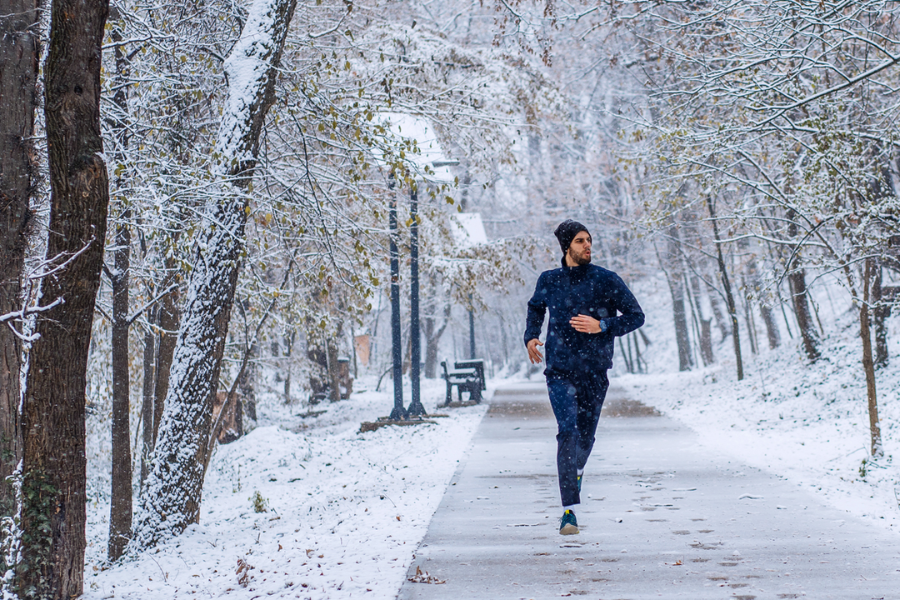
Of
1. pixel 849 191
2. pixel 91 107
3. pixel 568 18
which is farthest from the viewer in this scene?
pixel 568 18

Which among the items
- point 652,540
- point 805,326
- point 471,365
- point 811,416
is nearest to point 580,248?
point 652,540

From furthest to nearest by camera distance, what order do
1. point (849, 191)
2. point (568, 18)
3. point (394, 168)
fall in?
1. point (568, 18)
2. point (849, 191)
3. point (394, 168)

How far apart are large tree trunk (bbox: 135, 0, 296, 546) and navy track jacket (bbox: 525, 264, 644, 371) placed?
2722mm

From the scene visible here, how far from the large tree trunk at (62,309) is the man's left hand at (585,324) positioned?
2.98 metres

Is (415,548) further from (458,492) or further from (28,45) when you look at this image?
(28,45)

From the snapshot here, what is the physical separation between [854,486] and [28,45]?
25.0ft

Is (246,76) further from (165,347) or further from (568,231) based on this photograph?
(165,347)

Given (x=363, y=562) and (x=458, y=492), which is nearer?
(x=363, y=562)

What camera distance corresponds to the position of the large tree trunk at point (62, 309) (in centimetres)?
434

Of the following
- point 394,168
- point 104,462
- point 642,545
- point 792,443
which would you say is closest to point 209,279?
point 394,168

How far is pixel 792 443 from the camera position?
10352 mm

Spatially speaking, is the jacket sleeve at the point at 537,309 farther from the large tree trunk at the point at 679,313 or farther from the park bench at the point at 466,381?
the large tree trunk at the point at 679,313

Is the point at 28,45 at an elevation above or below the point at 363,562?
above

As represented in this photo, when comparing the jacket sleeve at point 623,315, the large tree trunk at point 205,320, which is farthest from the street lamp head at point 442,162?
the jacket sleeve at point 623,315
